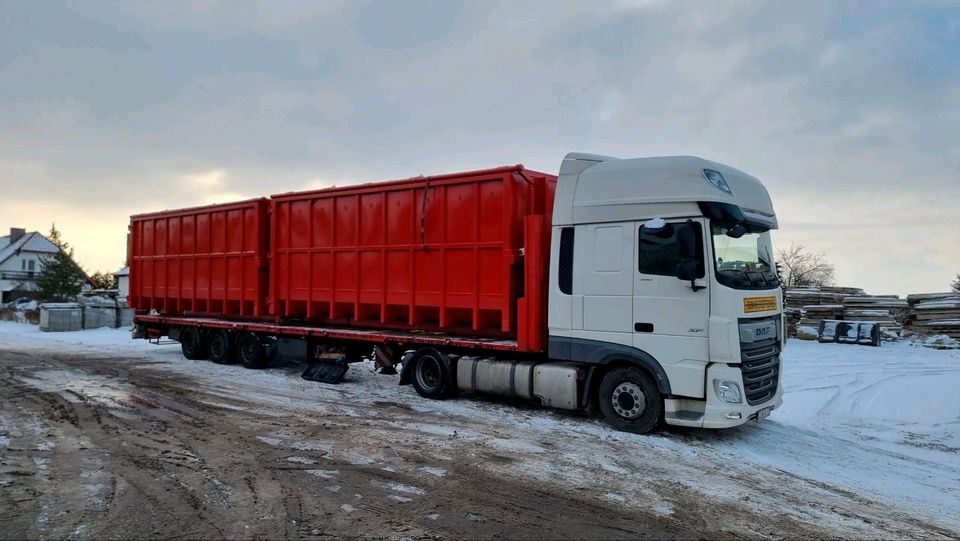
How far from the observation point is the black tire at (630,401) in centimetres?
737

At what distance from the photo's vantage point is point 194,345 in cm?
1449

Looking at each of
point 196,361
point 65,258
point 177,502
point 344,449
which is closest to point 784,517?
point 344,449

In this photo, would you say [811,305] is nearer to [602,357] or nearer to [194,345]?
[602,357]

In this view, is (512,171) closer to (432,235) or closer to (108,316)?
(432,235)

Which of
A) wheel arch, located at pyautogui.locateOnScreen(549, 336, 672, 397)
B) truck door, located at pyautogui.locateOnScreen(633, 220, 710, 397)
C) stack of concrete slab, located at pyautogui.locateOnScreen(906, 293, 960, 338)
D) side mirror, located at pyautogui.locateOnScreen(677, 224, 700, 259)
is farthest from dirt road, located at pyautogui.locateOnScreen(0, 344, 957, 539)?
stack of concrete slab, located at pyautogui.locateOnScreen(906, 293, 960, 338)

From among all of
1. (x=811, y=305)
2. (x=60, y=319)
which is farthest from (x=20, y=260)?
(x=811, y=305)

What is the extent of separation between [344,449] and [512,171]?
448 cm

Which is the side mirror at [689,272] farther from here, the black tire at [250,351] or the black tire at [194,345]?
the black tire at [194,345]

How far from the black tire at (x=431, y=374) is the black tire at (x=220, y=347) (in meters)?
5.79

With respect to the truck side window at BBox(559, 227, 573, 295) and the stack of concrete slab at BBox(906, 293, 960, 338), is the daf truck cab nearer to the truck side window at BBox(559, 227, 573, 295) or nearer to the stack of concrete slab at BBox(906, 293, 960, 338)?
the truck side window at BBox(559, 227, 573, 295)

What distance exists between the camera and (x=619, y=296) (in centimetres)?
766

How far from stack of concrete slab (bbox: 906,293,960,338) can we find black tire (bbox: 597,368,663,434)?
18757 mm

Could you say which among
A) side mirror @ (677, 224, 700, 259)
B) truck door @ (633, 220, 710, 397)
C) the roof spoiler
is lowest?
truck door @ (633, 220, 710, 397)

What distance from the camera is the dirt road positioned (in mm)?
4516
